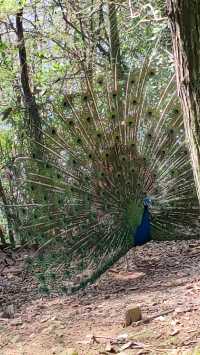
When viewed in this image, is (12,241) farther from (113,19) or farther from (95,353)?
(95,353)

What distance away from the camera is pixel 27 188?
6.91 metres

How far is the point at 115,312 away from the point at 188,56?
2.77m

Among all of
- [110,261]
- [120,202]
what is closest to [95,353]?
[110,261]

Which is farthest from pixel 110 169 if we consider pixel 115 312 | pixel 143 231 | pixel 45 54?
pixel 45 54

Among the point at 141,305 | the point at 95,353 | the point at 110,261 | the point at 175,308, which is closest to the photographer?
the point at 95,353

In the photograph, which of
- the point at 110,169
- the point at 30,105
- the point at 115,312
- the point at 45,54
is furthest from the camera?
the point at 45,54

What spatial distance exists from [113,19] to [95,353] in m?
6.11

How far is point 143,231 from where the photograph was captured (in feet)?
22.2

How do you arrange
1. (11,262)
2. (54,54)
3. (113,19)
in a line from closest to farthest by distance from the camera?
1. (11,262)
2. (113,19)
3. (54,54)

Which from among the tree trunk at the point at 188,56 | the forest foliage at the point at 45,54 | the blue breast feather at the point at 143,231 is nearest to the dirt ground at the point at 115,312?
the blue breast feather at the point at 143,231

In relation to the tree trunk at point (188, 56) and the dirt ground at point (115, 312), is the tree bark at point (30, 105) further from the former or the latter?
the tree trunk at point (188, 56)

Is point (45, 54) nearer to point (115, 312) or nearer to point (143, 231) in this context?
point (143, 231)

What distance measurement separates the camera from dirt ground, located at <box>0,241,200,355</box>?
13.2ft

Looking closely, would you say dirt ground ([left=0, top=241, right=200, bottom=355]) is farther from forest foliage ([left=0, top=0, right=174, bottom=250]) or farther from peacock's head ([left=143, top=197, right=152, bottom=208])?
forest foliage ([left=0, top=0, right=174, bottom=250])
